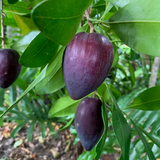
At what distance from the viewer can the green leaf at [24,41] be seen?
52 centimetres

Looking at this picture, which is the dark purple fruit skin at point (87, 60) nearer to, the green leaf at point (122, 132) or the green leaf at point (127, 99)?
the green leaf at point (122, 132)

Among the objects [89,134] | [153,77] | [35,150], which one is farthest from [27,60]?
[35,150]

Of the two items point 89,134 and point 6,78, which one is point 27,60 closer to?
point 6,78

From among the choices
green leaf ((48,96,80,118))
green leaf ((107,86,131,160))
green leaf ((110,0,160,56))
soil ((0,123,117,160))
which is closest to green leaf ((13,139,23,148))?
soil ((0,123,117,160))

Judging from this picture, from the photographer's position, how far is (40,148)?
5.09ft

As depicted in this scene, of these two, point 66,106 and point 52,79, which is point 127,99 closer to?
point 66,106

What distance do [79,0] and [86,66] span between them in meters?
0.12

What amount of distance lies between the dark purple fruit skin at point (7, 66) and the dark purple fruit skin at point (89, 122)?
0.23 metres

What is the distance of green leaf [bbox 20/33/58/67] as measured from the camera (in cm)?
35

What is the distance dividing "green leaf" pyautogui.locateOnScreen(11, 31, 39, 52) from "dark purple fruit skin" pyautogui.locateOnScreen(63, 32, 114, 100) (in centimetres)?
23

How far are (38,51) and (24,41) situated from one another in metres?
0.20

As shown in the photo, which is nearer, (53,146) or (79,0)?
(79,0)

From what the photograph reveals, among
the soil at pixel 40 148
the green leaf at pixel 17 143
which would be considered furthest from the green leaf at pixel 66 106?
the green leaf at pixel 17 143

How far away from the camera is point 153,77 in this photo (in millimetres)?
1103
